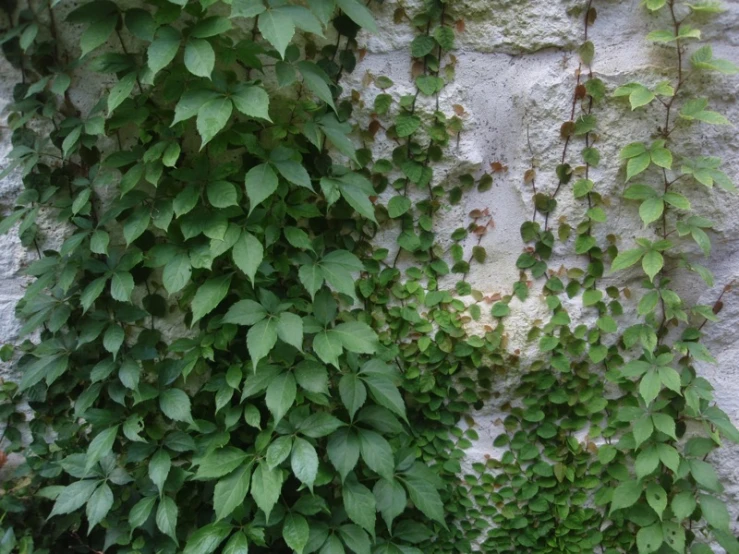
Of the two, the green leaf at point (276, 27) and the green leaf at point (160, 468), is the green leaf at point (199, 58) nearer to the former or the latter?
the green leaf at point (276, 27)

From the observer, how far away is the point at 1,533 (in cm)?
167

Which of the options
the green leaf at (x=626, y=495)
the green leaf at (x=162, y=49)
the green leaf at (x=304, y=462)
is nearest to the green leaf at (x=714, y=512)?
the green leaf at (x=626, y=495)

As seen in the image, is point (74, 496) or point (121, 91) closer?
point (121, 91)

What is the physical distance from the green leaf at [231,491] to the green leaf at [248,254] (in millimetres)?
482

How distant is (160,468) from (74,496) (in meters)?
0.24

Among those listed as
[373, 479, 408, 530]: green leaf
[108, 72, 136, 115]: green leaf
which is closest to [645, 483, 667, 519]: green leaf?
[373, 479, 408, 530]: green leaf

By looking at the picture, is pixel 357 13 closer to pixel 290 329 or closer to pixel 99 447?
pixel 290 329

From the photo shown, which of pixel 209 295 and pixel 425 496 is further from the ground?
pixel 209 295

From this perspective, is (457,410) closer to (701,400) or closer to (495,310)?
(495,310)

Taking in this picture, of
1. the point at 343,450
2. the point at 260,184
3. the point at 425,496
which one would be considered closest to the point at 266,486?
the point at 343,450

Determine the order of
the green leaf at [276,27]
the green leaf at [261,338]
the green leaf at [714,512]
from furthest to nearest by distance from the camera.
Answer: the green leaf at [714,512], the green leaf at [261,338], the green leaf at [276,27]

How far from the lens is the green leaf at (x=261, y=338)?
1.35m

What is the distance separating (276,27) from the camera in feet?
4.02

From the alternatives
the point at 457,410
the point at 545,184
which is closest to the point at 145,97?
the point at 545,184
